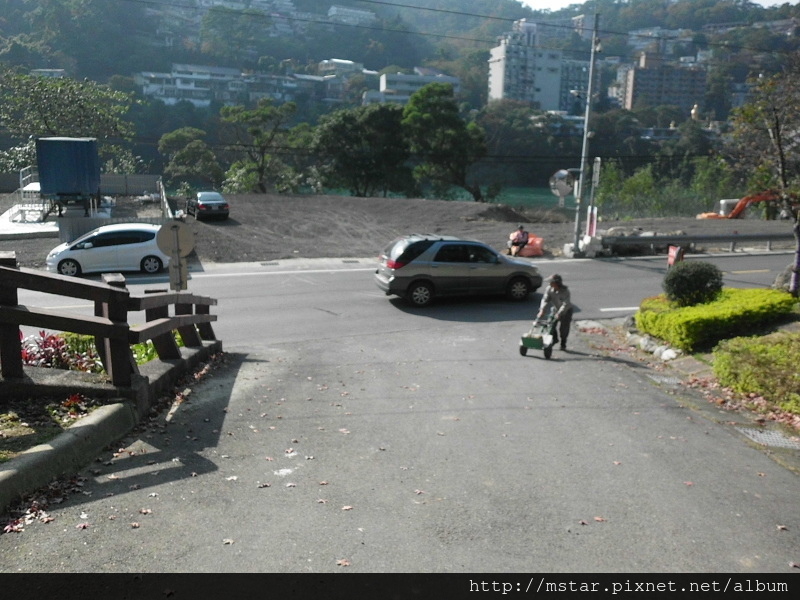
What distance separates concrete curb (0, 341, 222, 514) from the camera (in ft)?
17.4

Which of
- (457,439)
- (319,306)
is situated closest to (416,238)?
(319,306)

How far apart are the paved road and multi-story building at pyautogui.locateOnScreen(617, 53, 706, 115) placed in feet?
598

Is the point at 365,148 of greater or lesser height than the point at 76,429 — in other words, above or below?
above

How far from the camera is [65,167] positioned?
3447cm

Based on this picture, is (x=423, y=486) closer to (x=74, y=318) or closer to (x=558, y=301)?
(x=74, y=318)

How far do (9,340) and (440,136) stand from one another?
56609 millimetres

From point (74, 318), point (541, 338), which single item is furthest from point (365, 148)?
point (74, 318)

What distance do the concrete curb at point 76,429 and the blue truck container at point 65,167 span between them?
1134 inches

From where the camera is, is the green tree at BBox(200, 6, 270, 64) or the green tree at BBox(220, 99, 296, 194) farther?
the green tree at BBox(200, 6, 270, 64)

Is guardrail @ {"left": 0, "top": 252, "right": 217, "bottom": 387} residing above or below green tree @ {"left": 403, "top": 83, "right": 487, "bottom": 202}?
below

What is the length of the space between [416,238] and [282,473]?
47.1ft

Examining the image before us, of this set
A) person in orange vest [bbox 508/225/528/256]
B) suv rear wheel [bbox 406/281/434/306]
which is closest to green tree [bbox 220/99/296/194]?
person in orange vest [bbox 508/225/528/256]

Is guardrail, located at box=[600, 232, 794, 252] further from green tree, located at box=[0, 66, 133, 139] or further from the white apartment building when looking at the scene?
the white apartment building

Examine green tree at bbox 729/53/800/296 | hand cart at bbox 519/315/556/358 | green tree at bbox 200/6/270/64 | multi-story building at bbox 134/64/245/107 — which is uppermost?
green tree at bbox 200/6/270/64
